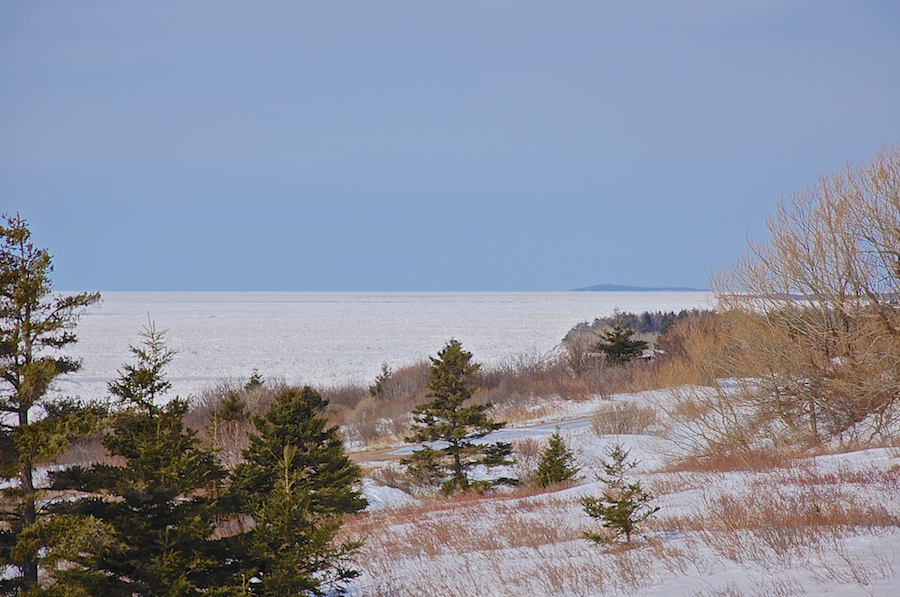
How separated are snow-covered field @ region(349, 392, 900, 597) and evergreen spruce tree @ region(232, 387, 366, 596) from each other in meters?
1.06

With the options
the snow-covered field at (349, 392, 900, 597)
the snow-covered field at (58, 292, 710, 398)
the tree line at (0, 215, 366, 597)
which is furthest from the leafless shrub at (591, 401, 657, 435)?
the tree line at (0, 215, 366, 597)

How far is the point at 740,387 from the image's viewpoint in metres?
21.2

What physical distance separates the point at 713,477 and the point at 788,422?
7394mm

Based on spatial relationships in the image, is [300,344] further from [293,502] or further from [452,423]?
[293,502]

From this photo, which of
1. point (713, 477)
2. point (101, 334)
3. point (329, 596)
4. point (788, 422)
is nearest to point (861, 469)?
point (713, 477)

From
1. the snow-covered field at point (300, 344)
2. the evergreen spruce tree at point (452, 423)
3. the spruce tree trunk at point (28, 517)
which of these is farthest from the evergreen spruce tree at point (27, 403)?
the snow-covered field at point (300, 344)

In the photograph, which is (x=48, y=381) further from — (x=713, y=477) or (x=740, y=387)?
(x=740, y=387)

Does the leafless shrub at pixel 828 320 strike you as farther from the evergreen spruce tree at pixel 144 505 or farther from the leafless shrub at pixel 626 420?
the evergreen spruce tree at pixel 144 505

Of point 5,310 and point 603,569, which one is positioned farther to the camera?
point 603,569

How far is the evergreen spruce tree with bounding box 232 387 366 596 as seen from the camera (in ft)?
21.6

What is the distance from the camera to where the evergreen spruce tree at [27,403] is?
5652 mm

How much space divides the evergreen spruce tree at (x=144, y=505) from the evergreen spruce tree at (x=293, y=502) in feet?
1.95

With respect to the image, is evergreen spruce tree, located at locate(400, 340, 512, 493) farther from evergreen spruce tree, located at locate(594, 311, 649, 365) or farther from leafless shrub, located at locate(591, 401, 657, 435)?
evergreen spruce tree, located at locate(594, 311, 649, 365)

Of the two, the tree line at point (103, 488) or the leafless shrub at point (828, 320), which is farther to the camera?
the leafless shrub at point (828, 320)
